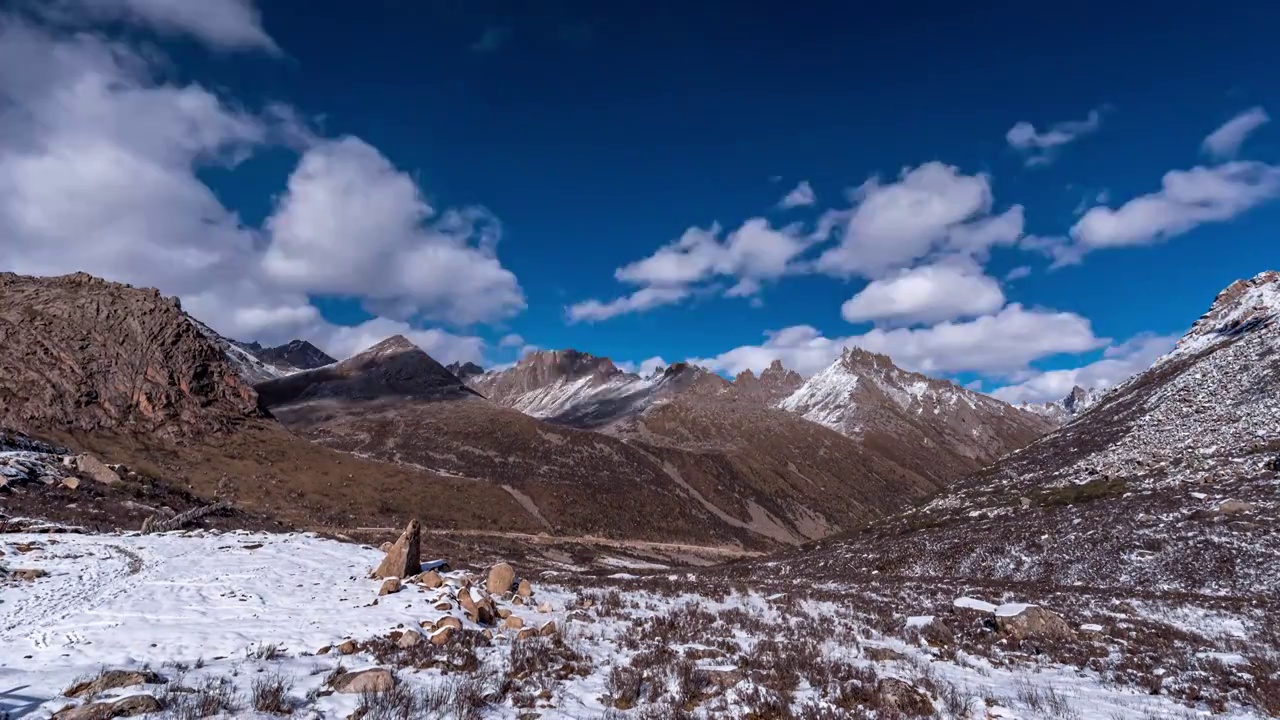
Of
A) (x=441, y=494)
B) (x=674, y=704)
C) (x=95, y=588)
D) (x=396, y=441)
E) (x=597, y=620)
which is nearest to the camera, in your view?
(x=674, y=704)

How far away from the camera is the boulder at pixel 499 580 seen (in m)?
20.1

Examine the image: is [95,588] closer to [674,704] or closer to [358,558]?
[358,558]

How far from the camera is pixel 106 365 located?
6869 cm

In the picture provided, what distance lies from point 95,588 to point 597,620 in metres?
14.6

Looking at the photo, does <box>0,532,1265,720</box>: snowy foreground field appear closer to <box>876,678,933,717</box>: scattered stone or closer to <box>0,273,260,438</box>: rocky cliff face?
<box>876,678,933,717</box>: scattered stone

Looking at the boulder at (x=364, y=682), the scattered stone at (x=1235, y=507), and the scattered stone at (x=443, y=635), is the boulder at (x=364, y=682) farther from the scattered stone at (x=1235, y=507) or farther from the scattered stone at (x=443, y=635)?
the scattered stone at (x=1235, y=507)

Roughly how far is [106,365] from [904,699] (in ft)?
291

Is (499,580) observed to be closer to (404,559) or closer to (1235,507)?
(404,559)

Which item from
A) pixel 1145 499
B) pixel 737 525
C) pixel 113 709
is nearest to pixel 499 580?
pixel 113 709

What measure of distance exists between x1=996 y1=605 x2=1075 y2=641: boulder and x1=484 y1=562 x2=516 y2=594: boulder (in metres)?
16.1

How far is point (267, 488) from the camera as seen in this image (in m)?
63.2

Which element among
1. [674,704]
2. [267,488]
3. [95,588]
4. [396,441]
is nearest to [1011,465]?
[674,704]

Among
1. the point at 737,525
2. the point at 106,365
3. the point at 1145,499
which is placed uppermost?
the point at 106,365

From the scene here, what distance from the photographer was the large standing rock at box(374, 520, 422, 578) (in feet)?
70.1
